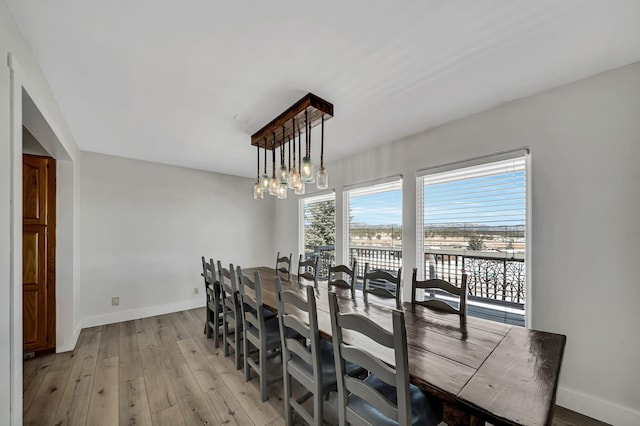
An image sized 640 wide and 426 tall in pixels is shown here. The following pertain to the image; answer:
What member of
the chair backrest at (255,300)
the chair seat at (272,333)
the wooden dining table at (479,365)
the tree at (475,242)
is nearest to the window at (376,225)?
the tree at (475,242)

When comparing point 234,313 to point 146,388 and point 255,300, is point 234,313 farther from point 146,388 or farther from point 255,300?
point 146,388

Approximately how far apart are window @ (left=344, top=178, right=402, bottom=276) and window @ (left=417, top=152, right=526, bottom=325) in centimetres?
35

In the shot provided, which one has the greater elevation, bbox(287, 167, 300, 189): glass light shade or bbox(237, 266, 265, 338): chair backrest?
bbox(287, 167, 300, 189): glass light shade

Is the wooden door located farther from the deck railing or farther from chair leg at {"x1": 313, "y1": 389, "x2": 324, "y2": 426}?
the deck railing

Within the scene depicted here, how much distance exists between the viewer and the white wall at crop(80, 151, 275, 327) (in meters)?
3.66

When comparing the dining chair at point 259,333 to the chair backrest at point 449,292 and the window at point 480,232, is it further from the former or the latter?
the window at point 480,232

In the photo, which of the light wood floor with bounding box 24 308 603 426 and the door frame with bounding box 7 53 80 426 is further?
the light wood floor with bounding box 24 308 603 426

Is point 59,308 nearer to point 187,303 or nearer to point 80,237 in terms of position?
point 80,237

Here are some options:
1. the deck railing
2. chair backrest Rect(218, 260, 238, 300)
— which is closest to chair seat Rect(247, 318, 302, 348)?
chair backrest Rect(218, 260, 238, 300)

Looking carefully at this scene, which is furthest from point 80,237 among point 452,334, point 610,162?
point 610,162

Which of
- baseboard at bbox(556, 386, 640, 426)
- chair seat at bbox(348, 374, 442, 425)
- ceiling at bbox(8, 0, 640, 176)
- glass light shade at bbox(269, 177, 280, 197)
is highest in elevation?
ceiling at bbox(8, 0, 640, 176)

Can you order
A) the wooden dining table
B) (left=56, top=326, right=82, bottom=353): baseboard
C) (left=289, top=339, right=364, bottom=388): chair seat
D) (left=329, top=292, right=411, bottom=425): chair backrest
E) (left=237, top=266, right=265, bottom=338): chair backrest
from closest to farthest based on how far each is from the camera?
the wooden dining table, (left=329, top=292, right=411, bottom=425): chair backrest, (left=289, top=339, right=364, bottom=388): chair seat, (left=237, top=266, right=265, bottom=338): chair backrest, (left=56, top=326, right=82, bottom=353): baseboard

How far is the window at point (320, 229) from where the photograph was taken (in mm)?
4292

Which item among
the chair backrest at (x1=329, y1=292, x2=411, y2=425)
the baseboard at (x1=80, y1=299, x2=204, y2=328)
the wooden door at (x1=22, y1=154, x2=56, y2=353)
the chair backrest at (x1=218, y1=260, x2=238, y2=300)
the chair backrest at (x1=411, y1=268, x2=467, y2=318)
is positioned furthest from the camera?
the baseboard at (x1=80, y1=299, x2=204, y2=328)
